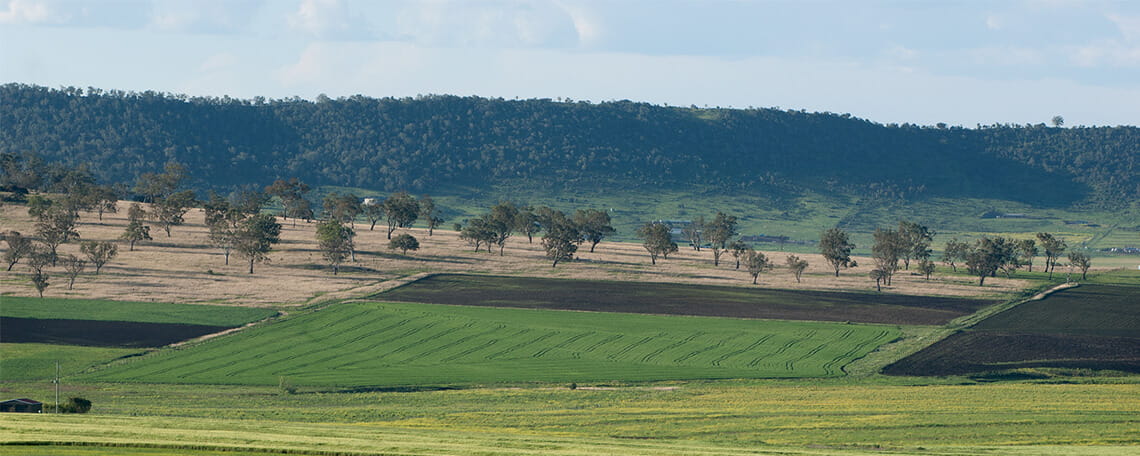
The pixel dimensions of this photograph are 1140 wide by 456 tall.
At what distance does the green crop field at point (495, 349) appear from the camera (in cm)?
8700

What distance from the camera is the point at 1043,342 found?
103812 mm

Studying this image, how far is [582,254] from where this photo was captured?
19038 cm

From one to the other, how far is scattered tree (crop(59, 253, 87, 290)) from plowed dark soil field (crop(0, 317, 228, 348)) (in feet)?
79.2

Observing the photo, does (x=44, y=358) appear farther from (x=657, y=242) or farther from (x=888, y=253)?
(x=888, y=253)

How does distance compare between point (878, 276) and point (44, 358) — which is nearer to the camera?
point (44, 358)

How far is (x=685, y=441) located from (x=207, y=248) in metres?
119

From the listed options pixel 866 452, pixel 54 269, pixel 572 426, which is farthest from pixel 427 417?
pixel 54 269

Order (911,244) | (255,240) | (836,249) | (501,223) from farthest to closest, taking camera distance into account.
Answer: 1. (501,223)
2. (911,244)
3. (836,249)
4. (255,240)

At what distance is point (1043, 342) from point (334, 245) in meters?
88.5

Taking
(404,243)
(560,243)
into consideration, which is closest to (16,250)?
(404,243)

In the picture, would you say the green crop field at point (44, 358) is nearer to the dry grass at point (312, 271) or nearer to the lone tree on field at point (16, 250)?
the dry grass at point (312, 271)

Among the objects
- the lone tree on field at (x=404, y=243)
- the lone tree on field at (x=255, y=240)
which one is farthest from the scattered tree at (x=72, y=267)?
the lone tree on field at (x=404, y=243)

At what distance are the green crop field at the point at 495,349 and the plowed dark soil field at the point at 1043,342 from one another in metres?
6.68

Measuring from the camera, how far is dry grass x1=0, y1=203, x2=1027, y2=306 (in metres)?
129
